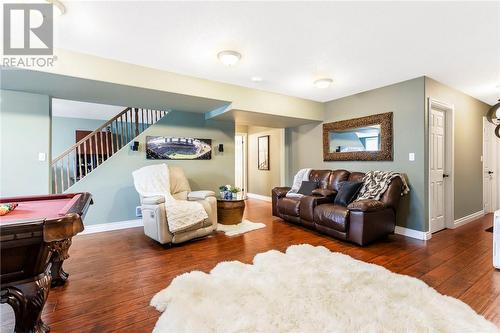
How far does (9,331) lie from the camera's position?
1.59 metres

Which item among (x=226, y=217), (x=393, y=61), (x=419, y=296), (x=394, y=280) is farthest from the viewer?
(x=226, y=217)

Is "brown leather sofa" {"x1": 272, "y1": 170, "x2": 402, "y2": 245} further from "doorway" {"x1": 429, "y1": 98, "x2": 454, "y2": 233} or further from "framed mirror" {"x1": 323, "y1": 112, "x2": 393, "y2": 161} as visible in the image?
"doorway" {"x1": 429, "y1": 98, "x2": 454, "y2": 233}

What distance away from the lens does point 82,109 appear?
5.38 m

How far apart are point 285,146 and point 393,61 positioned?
343 cm

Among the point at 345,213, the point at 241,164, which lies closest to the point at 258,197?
the point at 241,164

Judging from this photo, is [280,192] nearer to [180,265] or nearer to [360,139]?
[360,139]

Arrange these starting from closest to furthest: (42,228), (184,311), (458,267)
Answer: (42,228), (184,311), (458,267)

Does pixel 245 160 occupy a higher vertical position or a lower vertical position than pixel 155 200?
higher

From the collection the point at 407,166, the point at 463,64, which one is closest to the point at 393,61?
the point at 463,64

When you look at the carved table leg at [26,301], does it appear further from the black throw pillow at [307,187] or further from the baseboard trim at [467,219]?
the baseboard trim at [467,219]

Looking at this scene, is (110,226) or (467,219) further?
(467,219)

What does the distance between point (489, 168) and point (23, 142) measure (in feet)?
27.7

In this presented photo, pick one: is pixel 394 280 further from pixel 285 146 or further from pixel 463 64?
pixel 285 146

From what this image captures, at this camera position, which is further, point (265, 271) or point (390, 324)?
point (265, 271)
